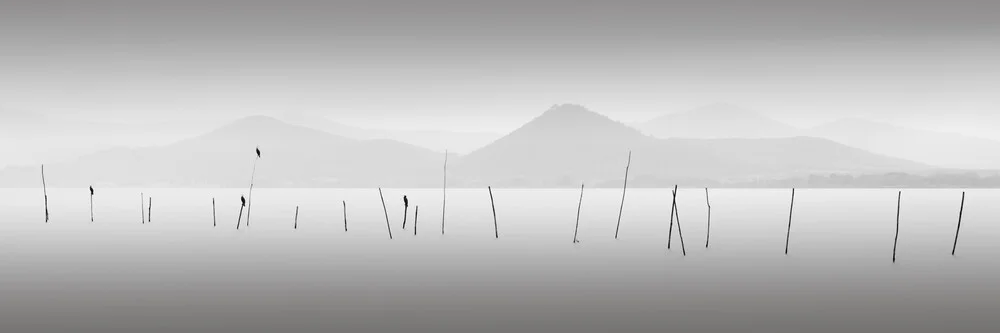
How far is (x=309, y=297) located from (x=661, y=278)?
7043 millimetres

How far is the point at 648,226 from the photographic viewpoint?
37.4m

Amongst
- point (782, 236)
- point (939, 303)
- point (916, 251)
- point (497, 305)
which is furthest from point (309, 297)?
point (782, 236)

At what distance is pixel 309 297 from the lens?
16.3 meters

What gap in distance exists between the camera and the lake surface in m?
14.0

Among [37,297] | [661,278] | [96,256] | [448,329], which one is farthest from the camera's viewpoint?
[96,256]

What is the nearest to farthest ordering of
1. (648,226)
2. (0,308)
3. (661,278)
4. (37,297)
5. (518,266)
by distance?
(0,308) → (37,297) → (661,278) → (518,266) → (648,226)

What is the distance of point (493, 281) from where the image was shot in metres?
18.9

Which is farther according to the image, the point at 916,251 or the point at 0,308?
the point at 916,251

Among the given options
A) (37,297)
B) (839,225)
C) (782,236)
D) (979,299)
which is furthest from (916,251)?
(37,297)

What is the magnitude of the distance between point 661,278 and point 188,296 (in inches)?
351

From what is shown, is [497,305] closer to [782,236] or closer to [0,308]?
[0,308]

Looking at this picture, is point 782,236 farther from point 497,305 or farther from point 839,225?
point 497,305

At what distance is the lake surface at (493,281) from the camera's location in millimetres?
13984

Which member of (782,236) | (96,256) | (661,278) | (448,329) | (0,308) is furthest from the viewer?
(782,236)
